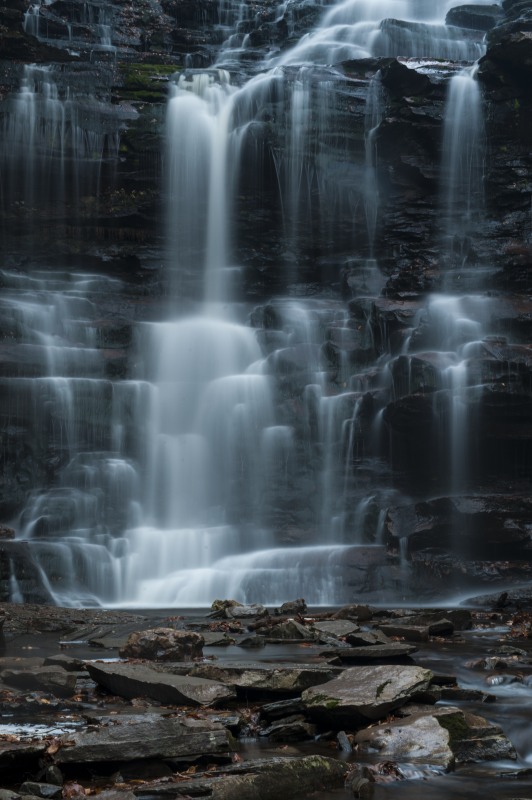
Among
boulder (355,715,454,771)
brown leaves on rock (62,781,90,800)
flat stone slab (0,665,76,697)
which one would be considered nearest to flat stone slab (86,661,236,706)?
flat stone slab (0,665,76,697)

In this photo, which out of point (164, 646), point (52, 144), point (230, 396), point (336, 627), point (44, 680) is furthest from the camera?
point (52, 144)

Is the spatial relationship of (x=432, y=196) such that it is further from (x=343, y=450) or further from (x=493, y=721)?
(x=493, y=721)

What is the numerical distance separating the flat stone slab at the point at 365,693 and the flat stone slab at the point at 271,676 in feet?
0.70

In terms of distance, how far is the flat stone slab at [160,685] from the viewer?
6453 mm

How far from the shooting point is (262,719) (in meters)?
6.18

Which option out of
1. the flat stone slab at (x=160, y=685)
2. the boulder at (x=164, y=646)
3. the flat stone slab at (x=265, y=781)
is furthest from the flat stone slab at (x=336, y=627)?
the flat stone slab at (x=265, y=781)

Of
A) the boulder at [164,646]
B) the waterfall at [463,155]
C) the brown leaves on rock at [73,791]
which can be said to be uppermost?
the waterfall at [463,155]

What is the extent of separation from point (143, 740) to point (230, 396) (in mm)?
16681

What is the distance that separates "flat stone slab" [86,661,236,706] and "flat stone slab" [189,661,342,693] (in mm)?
120

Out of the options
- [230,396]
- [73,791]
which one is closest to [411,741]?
[73,791]

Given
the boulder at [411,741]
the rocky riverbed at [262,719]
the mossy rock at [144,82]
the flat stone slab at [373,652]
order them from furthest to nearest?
1. the mossy rock at [144,82]
2. the flat stone slab at [373,652]
3. the boulder at [411,741]
4. the rocky riverbed at [262,719]

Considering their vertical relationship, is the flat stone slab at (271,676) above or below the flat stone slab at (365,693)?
below

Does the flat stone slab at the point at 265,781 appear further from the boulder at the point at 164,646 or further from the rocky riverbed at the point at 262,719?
the boulder at the point at 164,646

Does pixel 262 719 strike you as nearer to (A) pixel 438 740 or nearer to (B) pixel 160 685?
(B) pixel 160 685
